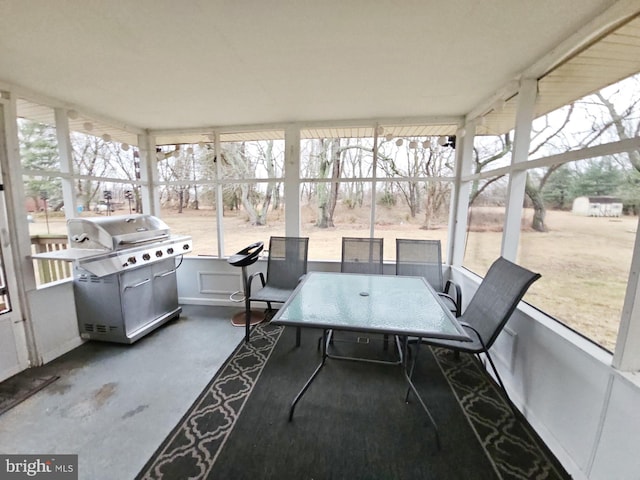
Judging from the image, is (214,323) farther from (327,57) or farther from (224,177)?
(327,57)

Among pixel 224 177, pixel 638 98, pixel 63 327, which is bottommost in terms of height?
pixel 63 327

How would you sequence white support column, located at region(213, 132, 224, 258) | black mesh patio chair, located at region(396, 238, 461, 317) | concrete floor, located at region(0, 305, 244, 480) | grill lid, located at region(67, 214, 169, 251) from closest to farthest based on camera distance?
concrete floor, located at region(0, 305, 244, 480) < grill lid, located at region(67, 214, 169, 251) < black mesh patio chair, located at region(396, 238, 461, 317) < white support column, located at region(213, 132, 224, 258)

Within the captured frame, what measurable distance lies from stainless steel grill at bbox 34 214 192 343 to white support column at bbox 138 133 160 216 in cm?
91

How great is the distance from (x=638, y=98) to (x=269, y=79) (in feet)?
7.86

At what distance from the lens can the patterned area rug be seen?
1458 mm

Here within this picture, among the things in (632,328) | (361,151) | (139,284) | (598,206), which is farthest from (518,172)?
(139,284)

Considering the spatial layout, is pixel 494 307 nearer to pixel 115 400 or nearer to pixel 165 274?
pixel 115 400

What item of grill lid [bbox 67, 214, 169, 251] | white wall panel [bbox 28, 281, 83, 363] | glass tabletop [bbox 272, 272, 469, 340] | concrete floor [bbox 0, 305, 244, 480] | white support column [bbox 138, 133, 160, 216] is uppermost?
white support column [bbox 138, 133, 160, 216]

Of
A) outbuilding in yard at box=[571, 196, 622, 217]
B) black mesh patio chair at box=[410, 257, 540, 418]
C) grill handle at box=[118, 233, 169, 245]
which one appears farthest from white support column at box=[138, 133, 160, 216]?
outbuilding in yard at box=[571, 196, 622, 217]

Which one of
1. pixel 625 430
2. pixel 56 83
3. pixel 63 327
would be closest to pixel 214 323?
pixel 63 327

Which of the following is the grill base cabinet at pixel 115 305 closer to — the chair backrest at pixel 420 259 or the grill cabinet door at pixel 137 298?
the grill cabinet door at pixel 137 298

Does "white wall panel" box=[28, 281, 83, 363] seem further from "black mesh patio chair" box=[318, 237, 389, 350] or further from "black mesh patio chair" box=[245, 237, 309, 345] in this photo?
"black mesh patio chair" box=[318, 237, 389, 350]

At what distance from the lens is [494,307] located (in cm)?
199

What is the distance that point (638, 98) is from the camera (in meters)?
1.45
